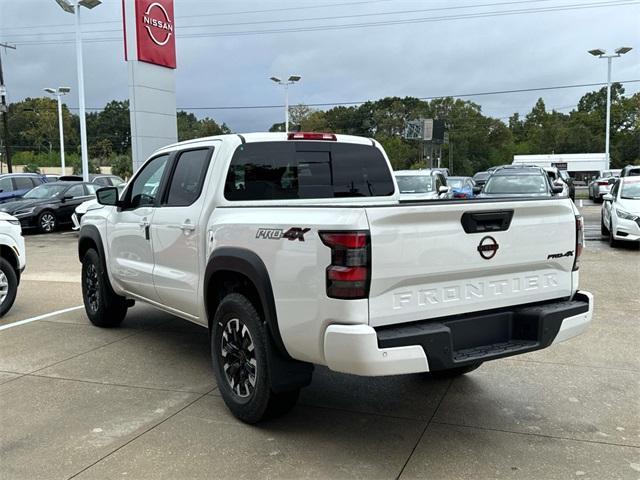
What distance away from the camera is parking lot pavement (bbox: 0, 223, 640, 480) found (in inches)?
134

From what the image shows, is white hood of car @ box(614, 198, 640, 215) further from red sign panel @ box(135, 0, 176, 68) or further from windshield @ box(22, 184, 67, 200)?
windshield @ box(22, 184, 67, 200)

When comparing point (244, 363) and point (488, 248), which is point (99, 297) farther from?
point (488, 248)

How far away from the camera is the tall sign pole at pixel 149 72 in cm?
1938

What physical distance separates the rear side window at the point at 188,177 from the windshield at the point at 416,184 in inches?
449

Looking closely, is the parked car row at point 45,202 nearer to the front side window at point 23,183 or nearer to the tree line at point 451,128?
the front side window at point 23,183

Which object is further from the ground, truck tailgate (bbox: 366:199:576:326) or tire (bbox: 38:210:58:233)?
truck tailgate (bbox: 366:199:576:326)

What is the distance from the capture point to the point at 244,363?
3955 millimetres

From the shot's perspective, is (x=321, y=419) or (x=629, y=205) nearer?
(x=321, y=419)

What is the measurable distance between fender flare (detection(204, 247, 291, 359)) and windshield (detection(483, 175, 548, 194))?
12.9 meters

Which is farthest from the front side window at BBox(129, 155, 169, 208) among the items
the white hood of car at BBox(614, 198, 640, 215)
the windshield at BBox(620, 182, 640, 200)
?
the windshield at BBox(620, 182, 640, 200)

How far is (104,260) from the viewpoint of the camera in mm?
6164

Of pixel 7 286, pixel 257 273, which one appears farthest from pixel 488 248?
pixel 7 286

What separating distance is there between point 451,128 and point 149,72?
90.7 meters

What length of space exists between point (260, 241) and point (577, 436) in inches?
92.7
